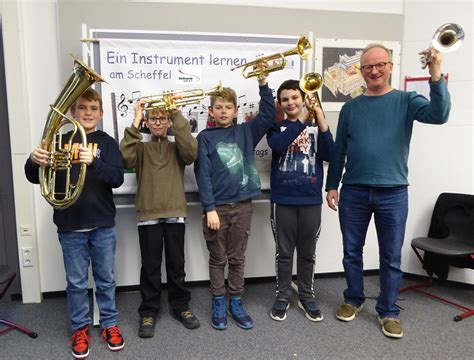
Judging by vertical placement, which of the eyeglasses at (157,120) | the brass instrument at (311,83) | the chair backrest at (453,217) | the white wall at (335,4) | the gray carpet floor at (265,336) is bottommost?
the gray carpet floor at (265,336)

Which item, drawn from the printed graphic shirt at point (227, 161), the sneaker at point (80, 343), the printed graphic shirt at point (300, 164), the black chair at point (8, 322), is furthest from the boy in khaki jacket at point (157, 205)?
the black chair at point (8, 322)

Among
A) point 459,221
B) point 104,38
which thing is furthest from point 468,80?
point 104,38

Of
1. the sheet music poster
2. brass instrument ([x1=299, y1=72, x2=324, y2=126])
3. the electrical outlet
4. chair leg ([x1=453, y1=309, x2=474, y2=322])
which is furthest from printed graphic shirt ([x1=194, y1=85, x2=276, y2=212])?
chair leg ([x1=453, y1=309, x2=474, y2=322])

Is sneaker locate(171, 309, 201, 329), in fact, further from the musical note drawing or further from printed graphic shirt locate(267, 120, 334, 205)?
the musical note drawing

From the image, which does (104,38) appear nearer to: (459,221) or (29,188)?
(29,188)

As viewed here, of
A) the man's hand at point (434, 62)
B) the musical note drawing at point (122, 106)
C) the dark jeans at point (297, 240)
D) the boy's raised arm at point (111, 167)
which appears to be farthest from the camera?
the musical note drawing at point (122, 106)

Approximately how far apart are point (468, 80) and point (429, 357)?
2.35 meters

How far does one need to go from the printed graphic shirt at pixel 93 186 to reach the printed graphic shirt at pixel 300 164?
111 centimetres

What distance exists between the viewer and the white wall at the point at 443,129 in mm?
3105

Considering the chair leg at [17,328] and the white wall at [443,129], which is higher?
the white wall at [443,129]

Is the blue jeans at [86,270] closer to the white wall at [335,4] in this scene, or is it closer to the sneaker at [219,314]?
the sneaker at [219,314]

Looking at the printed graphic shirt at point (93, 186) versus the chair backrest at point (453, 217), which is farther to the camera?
the chair backrest at point (453, 217)

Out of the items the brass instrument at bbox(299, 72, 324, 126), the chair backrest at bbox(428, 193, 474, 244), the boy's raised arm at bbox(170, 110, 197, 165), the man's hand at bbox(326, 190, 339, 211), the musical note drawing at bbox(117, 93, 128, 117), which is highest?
the brass instrument at bbox(299, 72, 324, 126)

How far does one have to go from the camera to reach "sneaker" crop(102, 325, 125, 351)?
2256 millimetres
